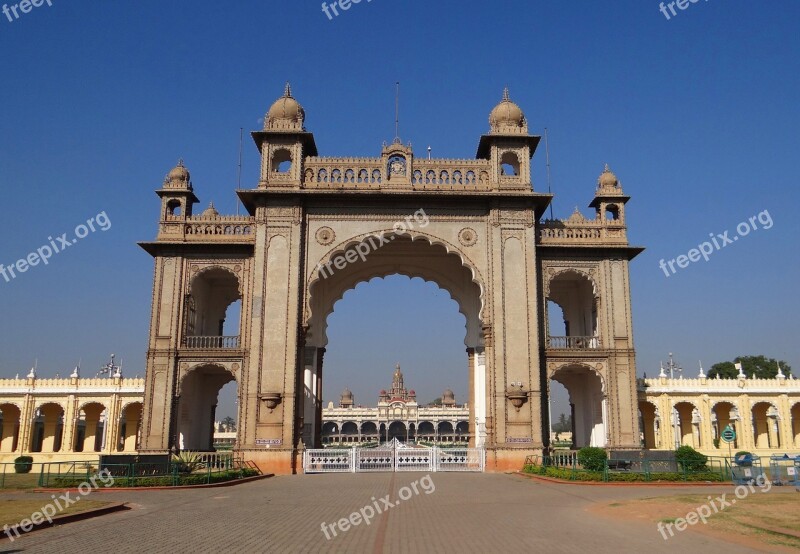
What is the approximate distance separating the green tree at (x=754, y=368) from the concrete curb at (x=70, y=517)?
256ft

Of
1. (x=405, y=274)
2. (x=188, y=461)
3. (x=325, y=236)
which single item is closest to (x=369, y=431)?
(x=405, y=274)

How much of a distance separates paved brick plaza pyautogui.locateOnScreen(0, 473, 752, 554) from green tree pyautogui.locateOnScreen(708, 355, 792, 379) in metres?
68.6

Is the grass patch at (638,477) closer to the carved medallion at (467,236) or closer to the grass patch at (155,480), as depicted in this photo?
the carved medallion at (467,236)

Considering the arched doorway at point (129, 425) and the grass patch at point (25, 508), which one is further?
A: the arched doorway at point (129, 425)

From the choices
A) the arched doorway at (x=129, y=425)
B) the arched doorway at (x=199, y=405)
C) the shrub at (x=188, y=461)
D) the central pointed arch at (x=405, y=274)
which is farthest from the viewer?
the arched doorway at (x=129, y=425)

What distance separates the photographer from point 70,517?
1372 centimetres

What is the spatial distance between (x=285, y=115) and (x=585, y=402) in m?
19.5

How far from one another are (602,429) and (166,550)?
78.9 feet

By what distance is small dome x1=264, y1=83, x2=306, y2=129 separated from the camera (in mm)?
30359

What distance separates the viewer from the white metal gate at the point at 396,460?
27984 mm

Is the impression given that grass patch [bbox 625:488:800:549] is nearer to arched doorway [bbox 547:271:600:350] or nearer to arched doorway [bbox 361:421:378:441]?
arched doorway [bbox 547:271:600:350]

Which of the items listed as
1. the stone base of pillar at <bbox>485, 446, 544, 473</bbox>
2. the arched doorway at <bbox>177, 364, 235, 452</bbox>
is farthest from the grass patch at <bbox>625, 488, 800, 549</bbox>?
the arched doorway at <bbox>177, 364, 235, 452</bbox>

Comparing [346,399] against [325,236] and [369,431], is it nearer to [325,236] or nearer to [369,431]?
[369,431]

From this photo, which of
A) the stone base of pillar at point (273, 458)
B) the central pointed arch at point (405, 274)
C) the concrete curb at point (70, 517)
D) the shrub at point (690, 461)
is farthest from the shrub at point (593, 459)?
the concrete curb at point (70, 517)
